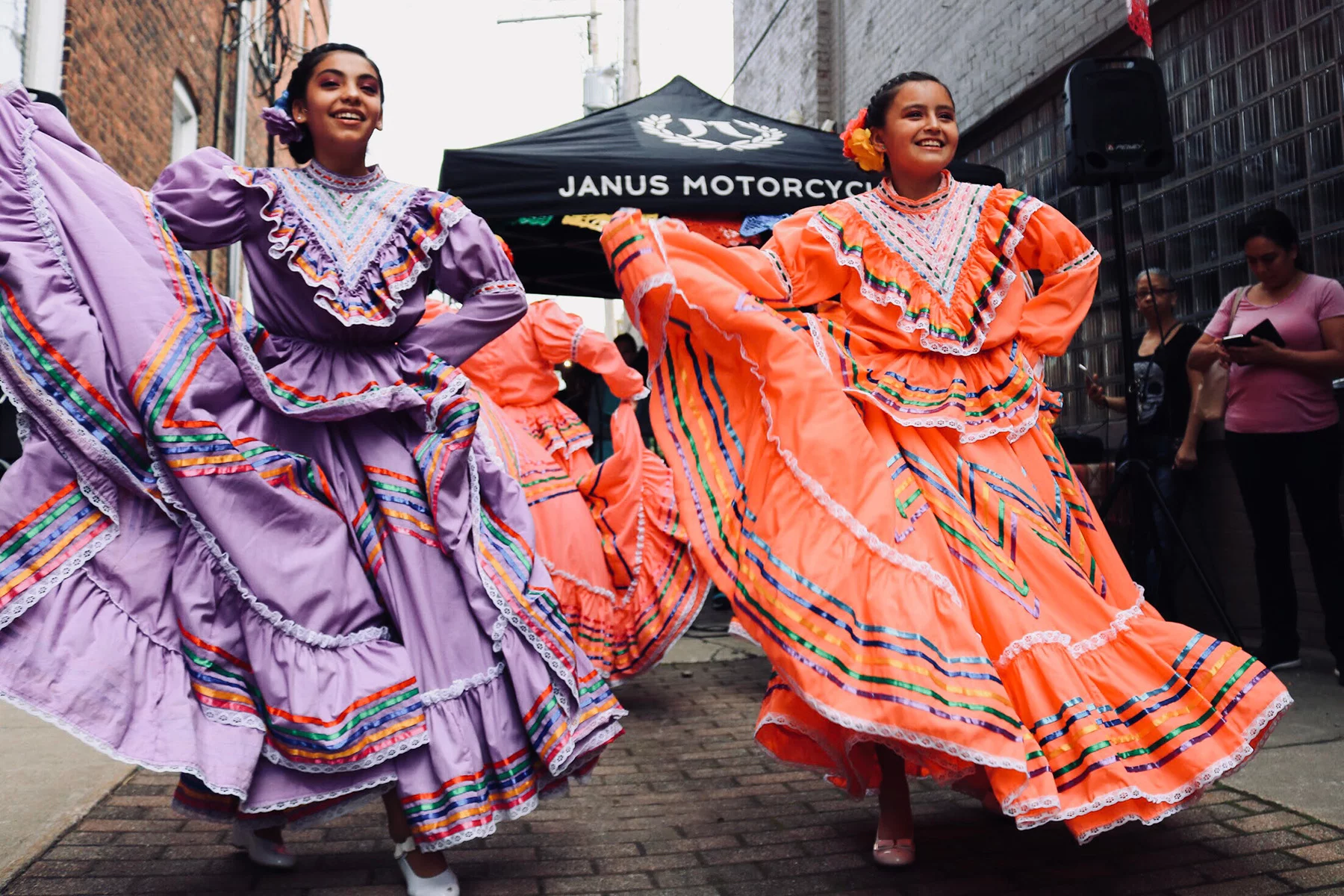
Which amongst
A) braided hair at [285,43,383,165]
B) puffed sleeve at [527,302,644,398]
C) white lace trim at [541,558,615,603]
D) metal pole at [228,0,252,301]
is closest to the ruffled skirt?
white lace trim at [541,558,615,603]

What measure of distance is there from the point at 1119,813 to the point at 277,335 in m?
2.12

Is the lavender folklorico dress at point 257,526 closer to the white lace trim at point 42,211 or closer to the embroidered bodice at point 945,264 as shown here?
the white lace trim at point 42,211

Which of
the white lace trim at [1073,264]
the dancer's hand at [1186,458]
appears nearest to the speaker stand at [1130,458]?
the dancer's hand at [1186,458]

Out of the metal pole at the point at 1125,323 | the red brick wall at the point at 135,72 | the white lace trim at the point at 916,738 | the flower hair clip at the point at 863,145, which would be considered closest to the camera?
the white lace trim at the point at 916,738

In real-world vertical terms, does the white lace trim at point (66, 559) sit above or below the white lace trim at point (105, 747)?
above

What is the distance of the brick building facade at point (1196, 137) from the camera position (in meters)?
4.92

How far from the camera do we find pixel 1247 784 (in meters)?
3.05

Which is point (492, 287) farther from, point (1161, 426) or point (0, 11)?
point (0, 11)

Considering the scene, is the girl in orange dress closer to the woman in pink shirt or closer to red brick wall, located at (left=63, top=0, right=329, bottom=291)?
the woman in pink shirt

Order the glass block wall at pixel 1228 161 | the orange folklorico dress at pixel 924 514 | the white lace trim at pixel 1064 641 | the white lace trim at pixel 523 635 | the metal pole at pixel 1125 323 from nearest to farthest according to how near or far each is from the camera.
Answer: the orange folklorico dress at pixel 924 514 → the white lace trim at pixel 1064 641 → the white lace trim at pixel 523 635 → the metal pole at pixel 1125 323 → the glass block wall at pixel 1228 161

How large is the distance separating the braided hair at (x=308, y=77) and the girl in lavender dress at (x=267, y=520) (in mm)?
62

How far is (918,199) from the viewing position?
3049mm

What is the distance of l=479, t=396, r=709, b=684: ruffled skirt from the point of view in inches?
169

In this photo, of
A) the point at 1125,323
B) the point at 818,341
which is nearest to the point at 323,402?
the point at 818,341
